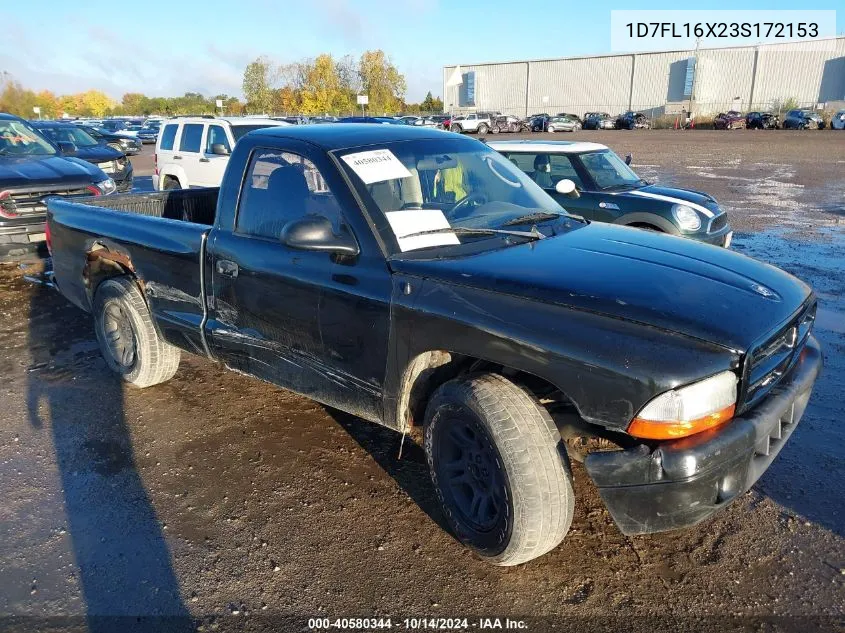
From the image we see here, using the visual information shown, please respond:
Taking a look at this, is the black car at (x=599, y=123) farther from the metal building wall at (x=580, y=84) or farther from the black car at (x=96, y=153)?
the black car at (x=96, y=153)

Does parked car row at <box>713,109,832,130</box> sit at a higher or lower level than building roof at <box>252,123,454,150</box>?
higher

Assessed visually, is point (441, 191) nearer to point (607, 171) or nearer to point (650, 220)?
point (650, 220)

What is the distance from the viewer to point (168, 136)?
13.2 metres

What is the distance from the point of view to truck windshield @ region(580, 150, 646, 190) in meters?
7.90

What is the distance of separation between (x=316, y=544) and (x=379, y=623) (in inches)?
23.6

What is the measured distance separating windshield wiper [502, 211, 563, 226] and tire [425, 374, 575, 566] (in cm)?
108

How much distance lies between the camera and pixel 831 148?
28.4 metres

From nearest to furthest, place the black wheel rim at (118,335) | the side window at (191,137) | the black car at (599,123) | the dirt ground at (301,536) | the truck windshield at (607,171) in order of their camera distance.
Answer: the dirt ground at (301,536), the black wheel rim at (118,335), the truck windshield at (607,171), the side window at (191,137), the black car at (599,123)

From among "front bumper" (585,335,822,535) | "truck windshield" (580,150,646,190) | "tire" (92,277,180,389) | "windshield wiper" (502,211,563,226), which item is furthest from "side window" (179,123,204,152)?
"front bumper" (585,335,822,535)

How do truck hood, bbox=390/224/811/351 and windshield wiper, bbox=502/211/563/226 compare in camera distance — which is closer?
truck hood, bbox=390/224/811/351

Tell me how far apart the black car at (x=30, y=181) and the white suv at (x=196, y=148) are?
296cm

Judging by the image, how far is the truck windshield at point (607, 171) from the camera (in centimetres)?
790

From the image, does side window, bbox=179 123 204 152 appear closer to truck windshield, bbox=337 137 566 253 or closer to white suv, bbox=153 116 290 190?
white suv, bbox=153 116 290 190

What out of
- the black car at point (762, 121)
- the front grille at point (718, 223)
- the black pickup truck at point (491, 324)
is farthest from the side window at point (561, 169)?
the black car at point (762, 121)
